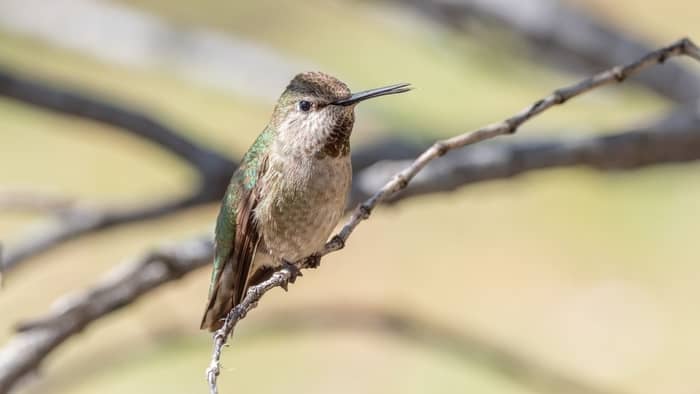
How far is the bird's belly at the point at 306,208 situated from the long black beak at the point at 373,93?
0.18 metres

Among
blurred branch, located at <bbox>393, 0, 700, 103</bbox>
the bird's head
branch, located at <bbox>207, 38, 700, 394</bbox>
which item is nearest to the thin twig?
the bird's head

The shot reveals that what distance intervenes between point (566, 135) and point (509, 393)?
330cm

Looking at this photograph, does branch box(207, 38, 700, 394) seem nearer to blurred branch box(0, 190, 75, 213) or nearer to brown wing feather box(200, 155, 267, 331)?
brown wing feather box(200, 155, 267, 331)

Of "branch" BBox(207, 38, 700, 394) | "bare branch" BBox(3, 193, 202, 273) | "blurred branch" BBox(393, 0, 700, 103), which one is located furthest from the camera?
"blurred branch" BBox(393, 0, 700, 103)

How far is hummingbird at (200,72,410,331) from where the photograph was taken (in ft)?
9.37

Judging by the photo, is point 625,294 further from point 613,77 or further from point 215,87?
point 613,77

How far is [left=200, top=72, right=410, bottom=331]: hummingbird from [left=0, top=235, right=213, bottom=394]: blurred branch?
12cm

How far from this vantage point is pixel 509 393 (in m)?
6.61

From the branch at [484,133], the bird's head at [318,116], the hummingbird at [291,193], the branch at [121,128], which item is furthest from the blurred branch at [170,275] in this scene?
the branch at [121,128]

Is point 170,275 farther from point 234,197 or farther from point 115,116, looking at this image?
point 115,116

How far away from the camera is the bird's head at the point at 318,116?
289 centimetres

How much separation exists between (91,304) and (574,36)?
277 centimetres

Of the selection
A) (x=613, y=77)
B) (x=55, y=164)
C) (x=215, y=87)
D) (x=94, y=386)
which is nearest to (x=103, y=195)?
(x=55, y=164)

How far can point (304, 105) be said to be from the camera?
2988 mm
